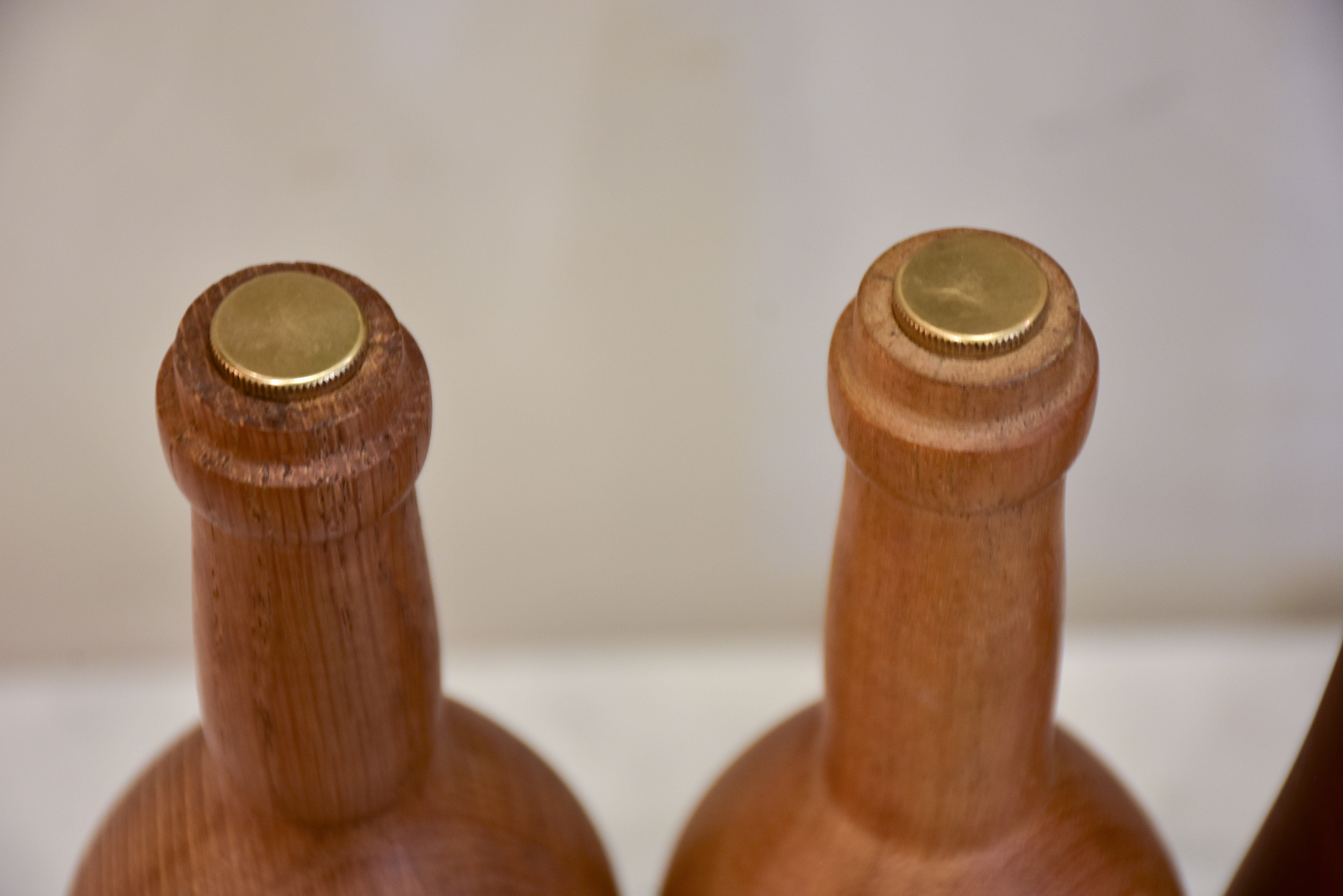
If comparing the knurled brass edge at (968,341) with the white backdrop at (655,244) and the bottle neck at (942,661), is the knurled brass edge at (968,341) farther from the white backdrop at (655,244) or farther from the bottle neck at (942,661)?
the white backdrop at (655,244)

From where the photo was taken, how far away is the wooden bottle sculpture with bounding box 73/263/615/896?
1.02ft

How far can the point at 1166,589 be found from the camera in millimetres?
787

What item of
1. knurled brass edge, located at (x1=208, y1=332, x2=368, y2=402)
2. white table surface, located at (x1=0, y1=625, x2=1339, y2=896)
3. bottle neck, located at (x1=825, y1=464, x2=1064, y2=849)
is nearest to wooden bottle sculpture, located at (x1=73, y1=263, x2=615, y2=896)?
knurled brass edge, located at (x1=208, y1=332, x2=368, y2=402)

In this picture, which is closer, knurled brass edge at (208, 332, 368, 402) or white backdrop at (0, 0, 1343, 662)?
knurled brass edge at (208, 332, 368, 402)

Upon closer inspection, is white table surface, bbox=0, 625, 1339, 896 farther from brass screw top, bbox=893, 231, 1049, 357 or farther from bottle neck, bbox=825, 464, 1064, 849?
brass screw top, bbox=893, 231, 1049, 357

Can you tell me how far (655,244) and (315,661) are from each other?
12.7 inches

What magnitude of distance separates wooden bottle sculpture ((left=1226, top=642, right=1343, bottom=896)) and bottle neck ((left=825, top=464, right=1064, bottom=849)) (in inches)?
2.9

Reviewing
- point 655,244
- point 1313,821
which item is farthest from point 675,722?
point 1313,821

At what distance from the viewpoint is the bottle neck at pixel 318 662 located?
34 centimetres

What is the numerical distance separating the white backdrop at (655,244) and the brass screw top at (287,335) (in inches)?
10.6

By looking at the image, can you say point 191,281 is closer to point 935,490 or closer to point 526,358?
point 526,358

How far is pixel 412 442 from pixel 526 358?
0.36 meters

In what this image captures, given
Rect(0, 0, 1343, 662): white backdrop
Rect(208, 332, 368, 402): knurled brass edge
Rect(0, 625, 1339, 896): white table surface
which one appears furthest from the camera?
Rect(0, 625, 1339, 896): white table surface

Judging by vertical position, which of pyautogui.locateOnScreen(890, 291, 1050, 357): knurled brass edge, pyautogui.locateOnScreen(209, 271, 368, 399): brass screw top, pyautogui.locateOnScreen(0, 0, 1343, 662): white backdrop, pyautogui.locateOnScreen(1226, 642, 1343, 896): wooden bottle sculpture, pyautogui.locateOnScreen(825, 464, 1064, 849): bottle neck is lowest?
pyautogui.locateOnScreen(1226, 642, 1343, 896): wooden bottle sculpture
